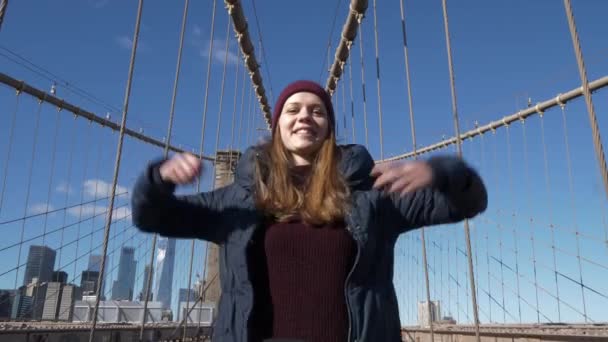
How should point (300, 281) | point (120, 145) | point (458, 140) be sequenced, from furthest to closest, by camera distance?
point (120, 145) < point (458, 140) < point (300, 281)

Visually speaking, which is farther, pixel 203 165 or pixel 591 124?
pixel 591 124

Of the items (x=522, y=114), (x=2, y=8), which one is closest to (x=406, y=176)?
(x=2, y=8)

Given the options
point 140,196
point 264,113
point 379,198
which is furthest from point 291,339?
point 264,113

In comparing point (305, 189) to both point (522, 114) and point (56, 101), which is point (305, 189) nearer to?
point (56, 101)

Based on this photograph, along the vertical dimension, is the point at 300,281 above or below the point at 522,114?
below

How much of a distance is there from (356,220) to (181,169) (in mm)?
474

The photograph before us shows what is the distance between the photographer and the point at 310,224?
1323mm

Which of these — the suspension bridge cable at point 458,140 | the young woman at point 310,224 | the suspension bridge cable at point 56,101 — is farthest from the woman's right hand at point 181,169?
the suspension bridge cable at point 56,101

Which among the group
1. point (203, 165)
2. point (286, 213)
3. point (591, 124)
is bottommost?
point (286, 213)

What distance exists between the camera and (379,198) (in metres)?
1.35

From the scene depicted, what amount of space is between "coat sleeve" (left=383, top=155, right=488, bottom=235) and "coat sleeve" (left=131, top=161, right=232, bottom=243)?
19.2 inches

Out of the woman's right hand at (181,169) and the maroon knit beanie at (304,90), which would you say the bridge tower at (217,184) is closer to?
the maroon knit beanie at (304,90)

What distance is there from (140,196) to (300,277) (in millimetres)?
472

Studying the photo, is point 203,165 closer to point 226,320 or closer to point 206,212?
point 206,212
